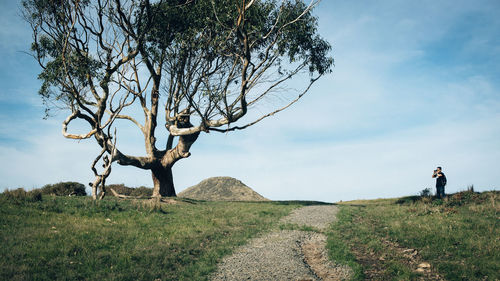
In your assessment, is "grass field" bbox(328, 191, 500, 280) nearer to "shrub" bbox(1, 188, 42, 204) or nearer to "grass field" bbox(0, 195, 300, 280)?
"grass field" bbox(0, 195, 300, 280)

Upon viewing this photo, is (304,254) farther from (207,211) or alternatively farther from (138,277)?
(207,211)

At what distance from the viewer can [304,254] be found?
441 inches

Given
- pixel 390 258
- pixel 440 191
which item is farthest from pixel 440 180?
pixel 390 258

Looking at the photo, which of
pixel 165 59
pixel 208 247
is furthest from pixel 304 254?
pixel 165 59

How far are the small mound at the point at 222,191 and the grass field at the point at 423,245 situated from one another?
1968 cm


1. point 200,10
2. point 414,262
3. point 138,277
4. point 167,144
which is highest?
point 200,10

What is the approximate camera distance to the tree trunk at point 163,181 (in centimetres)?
2748

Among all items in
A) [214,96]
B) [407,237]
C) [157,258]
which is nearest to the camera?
[157,258]

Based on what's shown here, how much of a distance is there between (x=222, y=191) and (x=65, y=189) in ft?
51.3

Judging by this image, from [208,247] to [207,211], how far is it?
735 cm

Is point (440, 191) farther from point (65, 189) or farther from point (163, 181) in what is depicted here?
point (65, 189)

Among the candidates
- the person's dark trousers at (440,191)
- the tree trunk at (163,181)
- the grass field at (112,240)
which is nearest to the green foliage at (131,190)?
the tree trunk at (163,181)

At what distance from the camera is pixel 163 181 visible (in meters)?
27.7

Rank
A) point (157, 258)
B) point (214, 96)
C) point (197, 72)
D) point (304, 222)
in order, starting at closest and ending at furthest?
point (157, 258)
point (304, 222)
point (214, 96)
point (197, 72)
